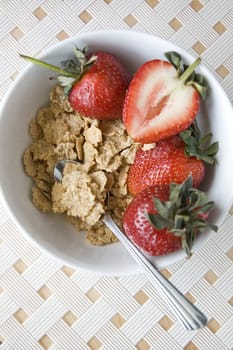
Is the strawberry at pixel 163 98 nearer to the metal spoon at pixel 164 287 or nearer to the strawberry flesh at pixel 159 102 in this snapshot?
the strawberry flesh at pixel 159 102

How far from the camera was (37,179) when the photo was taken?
3.09 feet

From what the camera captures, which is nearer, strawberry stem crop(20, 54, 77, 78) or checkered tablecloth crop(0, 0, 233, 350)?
strawberry stem crop(20, 54, 77, 78)

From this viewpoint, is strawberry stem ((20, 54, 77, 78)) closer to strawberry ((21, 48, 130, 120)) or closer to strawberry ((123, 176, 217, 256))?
strawberry ((21, 48, 130, 120))

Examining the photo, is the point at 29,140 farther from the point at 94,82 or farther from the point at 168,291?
the point at 168,291

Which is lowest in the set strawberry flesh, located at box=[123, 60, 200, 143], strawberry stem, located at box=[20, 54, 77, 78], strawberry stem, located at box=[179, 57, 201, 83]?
strawberry stem, located at box=[20, 54, 77, 78]

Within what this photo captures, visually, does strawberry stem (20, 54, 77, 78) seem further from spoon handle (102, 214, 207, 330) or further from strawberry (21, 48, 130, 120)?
spoon handle (102, 214, 207, 330)

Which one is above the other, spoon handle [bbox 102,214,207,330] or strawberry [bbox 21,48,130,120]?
strawberry [bbox 21,48,130,120]

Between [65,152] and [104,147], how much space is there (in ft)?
0.20

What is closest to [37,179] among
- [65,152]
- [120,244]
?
[65,152]

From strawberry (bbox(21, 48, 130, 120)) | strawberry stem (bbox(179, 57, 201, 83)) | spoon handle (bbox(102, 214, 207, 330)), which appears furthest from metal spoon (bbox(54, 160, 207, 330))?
strawberry stem (bbox(179, 57, 201, 83))

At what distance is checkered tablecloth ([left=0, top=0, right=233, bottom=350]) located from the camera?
1.02 m

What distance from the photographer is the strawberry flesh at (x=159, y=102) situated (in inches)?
33.9

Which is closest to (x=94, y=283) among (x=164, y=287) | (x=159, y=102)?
(x=164, y=287)

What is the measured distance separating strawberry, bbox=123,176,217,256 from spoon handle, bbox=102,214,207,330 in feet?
0.10
